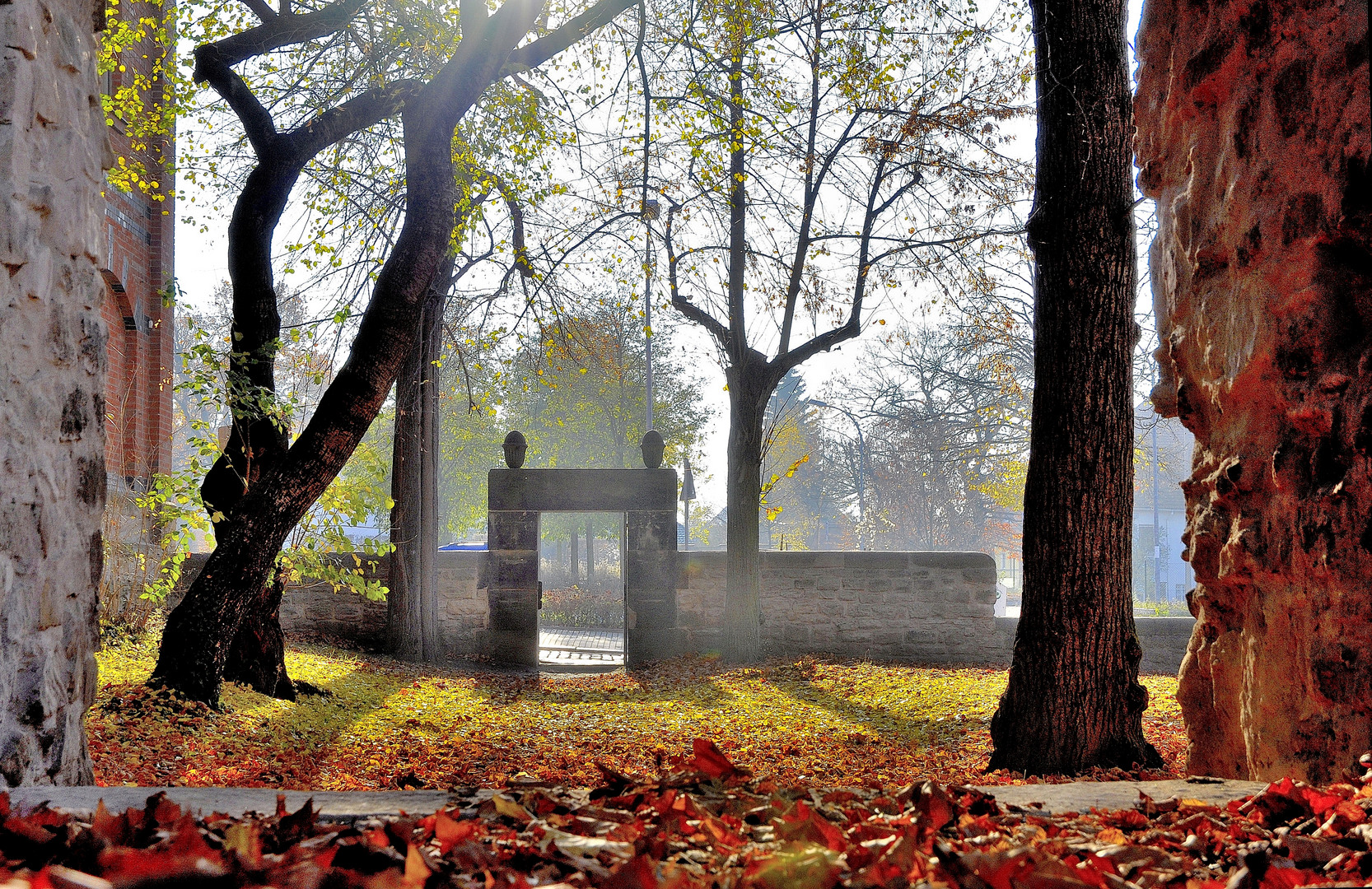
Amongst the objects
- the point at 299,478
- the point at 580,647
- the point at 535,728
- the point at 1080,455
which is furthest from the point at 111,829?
the point at 580,647

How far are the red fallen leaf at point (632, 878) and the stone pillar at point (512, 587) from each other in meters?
9.40

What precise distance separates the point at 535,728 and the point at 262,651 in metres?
2.11

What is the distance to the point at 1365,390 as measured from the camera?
7.22 ft

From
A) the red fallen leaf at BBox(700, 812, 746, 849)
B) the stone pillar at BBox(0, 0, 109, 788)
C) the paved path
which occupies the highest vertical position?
the stone pillar at BBox(0, 0, 109, 788)

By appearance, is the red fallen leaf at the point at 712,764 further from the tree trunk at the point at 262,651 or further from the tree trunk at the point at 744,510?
the tree trunk at the point at 744,510

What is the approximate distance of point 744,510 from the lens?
9805 mm

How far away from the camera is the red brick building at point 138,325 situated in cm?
1016

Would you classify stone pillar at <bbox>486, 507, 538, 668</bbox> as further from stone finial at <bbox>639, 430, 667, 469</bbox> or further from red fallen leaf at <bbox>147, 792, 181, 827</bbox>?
red fallen leaf at <bbox>147, 792, 181, 827</bbox>

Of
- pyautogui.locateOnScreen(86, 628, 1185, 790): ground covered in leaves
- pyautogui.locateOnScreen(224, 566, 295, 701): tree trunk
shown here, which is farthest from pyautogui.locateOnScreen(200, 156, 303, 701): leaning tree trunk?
pyautogui.locateOnScreen(86, 628, 1185, 790): ground covered in leaves

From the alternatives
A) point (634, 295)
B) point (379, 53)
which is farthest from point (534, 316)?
point (379, 53)

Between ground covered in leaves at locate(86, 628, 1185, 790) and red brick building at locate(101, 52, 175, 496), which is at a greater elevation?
→ red brick building at locate(101, 52, 175, 496)

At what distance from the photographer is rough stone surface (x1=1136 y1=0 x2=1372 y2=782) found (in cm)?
226

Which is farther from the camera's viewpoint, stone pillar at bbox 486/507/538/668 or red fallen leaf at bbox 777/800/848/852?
stone pillar at bbox 486/507/538/668

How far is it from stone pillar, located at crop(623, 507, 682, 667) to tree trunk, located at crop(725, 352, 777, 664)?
0.77 m
